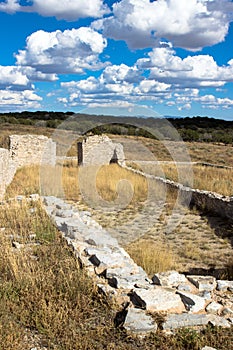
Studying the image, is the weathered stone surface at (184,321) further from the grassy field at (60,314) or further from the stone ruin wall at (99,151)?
the stone ruin wall at (99,151)

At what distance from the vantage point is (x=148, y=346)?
342 cm

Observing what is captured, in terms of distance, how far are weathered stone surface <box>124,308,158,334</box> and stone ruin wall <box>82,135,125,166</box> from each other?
15.2 metres

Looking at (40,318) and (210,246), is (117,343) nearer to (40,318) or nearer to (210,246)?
(40,318)

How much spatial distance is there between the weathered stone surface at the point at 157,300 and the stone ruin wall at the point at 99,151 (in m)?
14.8

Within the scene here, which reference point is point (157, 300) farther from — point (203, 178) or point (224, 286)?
point (203, 178)

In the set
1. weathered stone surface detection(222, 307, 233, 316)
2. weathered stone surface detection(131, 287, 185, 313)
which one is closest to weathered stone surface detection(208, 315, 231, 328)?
weathered stone surface detection(222, 307, 233, 316)

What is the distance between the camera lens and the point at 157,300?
4004mm

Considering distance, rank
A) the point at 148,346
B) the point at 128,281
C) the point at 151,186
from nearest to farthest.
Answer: the point at 148,346 → the point at 128,281 → the point at 151,186

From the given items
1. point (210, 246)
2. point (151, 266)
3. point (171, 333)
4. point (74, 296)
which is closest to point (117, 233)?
point (210, 246)

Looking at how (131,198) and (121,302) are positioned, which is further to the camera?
(131,198)

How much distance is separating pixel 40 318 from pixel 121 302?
0.88 meters

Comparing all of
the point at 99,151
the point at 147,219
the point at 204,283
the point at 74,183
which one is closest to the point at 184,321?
the point at 204,283

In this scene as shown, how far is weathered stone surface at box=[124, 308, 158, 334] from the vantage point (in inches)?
141

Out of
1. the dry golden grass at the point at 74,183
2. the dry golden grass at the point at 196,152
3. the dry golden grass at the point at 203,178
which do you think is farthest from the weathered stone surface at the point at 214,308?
the dry golden grass at the point at 196,152
